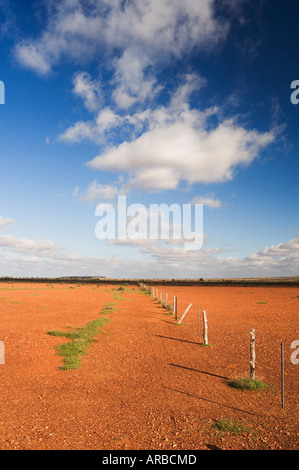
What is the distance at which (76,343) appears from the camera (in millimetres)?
16453

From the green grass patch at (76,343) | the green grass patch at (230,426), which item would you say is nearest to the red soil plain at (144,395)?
the green grass patch at (230,426)

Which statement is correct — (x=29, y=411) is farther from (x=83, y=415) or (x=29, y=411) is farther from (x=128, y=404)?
(x=128, y=404)

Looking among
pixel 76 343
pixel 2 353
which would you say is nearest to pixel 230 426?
pixel 76 343

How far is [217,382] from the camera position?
11.4 m

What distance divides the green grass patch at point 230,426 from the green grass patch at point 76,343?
23.4 feet

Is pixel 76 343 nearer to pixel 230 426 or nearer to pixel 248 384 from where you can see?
pixel 248 384

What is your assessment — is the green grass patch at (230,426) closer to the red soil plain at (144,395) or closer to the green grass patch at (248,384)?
the red soil plain at (144,395)

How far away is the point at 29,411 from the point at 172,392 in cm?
470

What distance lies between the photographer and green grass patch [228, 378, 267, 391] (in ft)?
35.0

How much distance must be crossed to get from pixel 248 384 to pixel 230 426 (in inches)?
125

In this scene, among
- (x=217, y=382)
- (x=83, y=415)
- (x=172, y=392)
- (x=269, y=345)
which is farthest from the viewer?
(x=269, y=345)

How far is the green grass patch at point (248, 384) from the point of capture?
10.7 meters

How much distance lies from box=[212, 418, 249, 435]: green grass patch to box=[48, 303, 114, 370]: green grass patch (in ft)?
23.4
